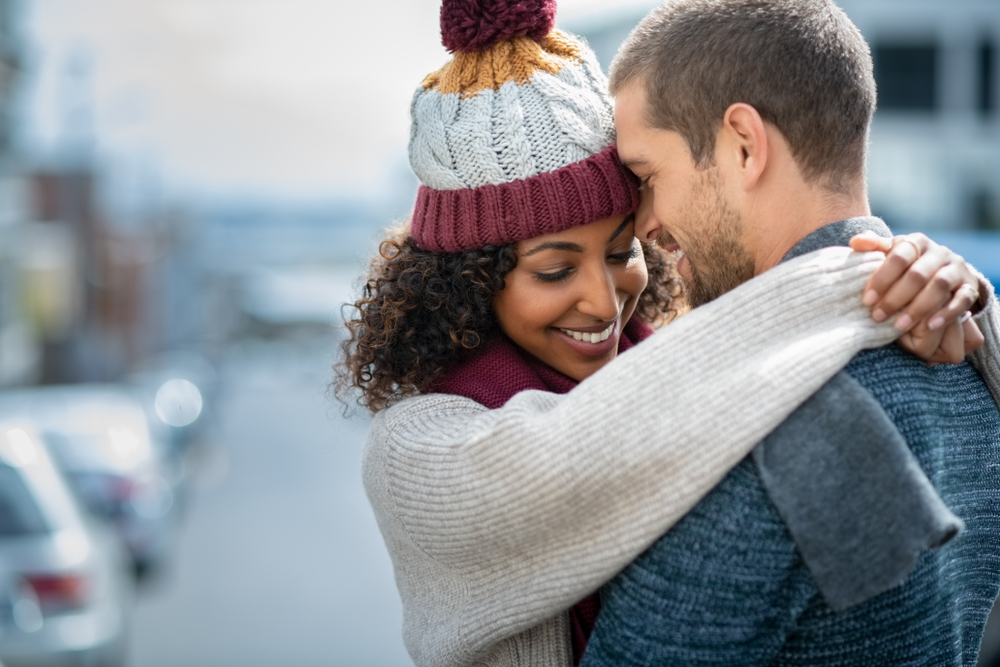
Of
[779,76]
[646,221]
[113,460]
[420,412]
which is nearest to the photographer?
[779,76]

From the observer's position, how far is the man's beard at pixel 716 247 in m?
2.10

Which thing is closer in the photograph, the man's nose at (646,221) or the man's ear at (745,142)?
the man's ear at (745,142)

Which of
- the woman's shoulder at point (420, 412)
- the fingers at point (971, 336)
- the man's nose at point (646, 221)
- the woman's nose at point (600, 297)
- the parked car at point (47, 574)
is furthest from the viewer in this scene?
the parked car at point (47, 574)

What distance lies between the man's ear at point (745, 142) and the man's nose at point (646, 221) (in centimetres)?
33

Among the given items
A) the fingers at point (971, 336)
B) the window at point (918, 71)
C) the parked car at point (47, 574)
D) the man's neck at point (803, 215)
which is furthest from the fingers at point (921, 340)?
the window at point (918, 71)

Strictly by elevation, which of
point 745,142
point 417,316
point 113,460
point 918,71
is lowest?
point 918,71

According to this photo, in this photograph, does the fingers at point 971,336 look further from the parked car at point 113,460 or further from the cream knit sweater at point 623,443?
the parked car at point 113,460

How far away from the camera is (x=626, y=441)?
1.79m

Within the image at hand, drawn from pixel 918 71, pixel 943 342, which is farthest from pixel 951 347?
pixel 918 71

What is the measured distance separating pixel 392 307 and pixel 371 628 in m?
7.44

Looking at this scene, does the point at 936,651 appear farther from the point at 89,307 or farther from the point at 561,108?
the point at 89,307

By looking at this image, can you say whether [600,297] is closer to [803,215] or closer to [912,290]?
[803,215]

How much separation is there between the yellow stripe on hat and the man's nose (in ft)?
1.10

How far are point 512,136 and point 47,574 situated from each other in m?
4.75
